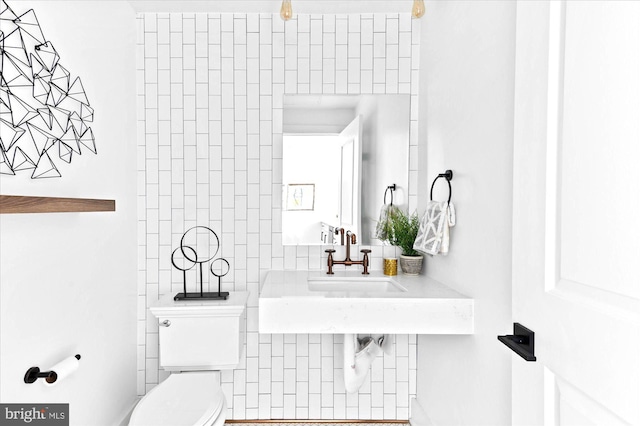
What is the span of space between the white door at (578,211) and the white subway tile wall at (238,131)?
1.52m

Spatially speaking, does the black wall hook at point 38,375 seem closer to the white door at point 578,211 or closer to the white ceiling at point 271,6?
the white door at point 578,211

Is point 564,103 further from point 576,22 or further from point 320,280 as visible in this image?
point 320,280

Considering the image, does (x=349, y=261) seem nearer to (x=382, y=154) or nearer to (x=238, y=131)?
(x=382, y=154)

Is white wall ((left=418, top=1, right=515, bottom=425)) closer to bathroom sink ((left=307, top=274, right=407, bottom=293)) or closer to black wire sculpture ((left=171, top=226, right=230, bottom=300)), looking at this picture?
bathroom sink ((left=307, top=274, right=407, bottom=293))

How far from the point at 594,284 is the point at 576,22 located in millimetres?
470

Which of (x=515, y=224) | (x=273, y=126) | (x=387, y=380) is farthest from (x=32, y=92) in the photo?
(x=387, y=380)

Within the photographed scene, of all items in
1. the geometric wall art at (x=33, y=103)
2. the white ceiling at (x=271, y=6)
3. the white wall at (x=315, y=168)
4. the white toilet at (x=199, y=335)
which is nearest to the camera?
the geometric wall art at (x=33, y=103)

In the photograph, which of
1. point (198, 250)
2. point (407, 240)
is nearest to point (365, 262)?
point (407, 240)

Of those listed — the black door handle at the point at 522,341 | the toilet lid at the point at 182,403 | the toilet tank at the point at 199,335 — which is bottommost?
the toilet lid at the point at 182,403

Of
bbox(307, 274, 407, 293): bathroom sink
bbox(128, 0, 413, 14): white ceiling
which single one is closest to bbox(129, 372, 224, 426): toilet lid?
bbox(307, 274, 407, 293): bathroom sink

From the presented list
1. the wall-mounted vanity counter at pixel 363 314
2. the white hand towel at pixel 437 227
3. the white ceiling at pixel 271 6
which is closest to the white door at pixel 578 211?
the wall-mounted vanity counter at pixel 363 314

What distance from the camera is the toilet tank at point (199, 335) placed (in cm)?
214

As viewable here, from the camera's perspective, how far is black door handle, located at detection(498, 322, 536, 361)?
91 cm

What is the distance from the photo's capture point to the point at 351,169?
2.37m
